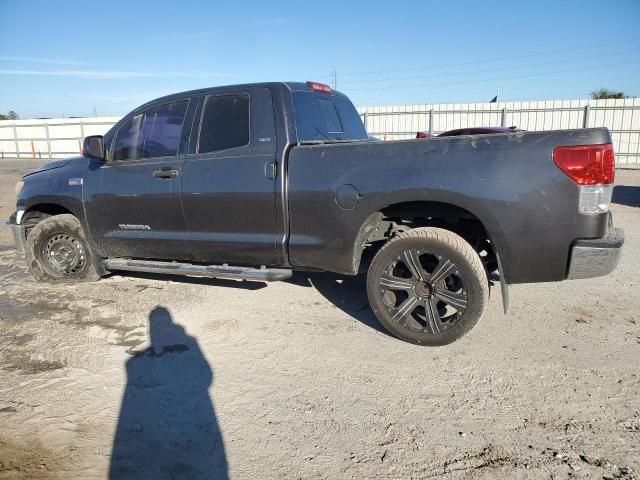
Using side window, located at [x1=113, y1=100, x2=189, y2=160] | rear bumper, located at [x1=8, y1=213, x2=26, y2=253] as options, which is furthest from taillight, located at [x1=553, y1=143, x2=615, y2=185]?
rear bumper, located at [x1=8, y1=213, x2=26, y2=253]

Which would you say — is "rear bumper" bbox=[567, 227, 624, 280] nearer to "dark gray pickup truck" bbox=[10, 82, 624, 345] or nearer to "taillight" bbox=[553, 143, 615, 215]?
"dark gray pickup truck" bbox=[10, 82, 624, 345]

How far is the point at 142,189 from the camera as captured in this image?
4449mm

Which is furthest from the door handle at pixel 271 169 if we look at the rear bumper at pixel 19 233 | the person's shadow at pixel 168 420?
the rear bumper at pixel 19 233

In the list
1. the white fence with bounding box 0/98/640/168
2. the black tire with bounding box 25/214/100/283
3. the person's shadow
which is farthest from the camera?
the white fence with bounding box 0/98/640/168

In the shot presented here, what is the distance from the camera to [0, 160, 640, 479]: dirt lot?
2.35m

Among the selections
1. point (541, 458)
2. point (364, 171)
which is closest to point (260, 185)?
point (364, 171)

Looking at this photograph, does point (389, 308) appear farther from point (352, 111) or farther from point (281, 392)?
point (352, 111)

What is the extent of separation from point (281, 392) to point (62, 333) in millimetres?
2172

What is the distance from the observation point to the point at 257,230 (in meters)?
3.99

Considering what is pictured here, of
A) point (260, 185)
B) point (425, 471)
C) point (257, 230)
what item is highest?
point (260, 185)

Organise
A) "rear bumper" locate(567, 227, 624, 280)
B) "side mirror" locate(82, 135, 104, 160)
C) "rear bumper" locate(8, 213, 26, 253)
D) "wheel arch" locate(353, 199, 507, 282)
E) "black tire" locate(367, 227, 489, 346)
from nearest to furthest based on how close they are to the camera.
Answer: "rear bumper" locate(567, 227, 624, 280)
"wheel arch" locate(353, 199, 507, 282)
"black tire" locate(367, 227, 489, 346)
"side mirror" locate(82, 135, 104, 160)
"rear bumper" locate(8, 213, 26, 253)

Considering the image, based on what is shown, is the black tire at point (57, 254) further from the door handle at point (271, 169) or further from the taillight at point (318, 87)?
the taillight at point (318, 87)

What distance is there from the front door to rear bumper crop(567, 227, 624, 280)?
319cm

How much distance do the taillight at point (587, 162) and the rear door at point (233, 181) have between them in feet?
6.90
